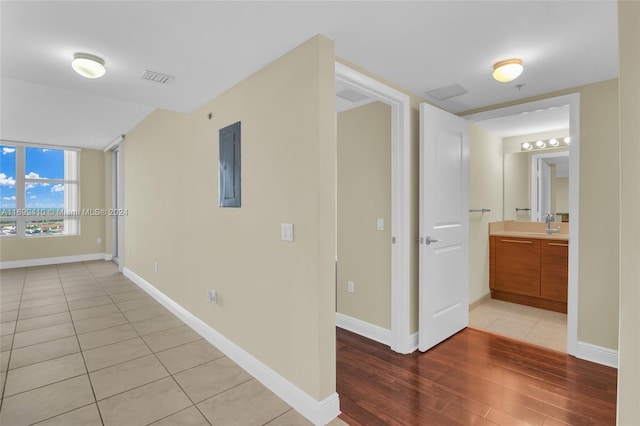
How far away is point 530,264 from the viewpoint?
388cm

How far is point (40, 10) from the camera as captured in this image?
1619 millimetres

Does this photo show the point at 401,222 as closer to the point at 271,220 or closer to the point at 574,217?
the point at 271,220

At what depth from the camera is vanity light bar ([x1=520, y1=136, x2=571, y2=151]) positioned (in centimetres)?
406

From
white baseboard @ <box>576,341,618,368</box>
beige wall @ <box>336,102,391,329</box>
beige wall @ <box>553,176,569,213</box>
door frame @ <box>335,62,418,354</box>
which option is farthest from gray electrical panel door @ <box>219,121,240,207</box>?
beige wall @ <box>553,176,569,213</box>

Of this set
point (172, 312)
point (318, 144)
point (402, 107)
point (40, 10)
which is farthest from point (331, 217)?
point (172, 312)

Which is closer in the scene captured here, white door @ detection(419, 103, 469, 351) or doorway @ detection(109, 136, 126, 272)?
white door @ detection(419, 103, 469, 351)

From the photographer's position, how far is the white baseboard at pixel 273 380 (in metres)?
1.85

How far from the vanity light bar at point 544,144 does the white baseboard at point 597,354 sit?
2655mm

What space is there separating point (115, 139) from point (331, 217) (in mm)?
5869

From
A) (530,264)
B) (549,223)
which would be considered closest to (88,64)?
(530,264)

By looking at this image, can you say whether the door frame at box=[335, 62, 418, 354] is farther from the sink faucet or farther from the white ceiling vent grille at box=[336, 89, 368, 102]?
the sink faucet

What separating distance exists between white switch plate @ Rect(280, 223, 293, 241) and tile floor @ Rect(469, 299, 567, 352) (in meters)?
2.49

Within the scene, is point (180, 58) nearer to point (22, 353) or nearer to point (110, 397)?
point (110, 397)

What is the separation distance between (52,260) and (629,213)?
8.76m
